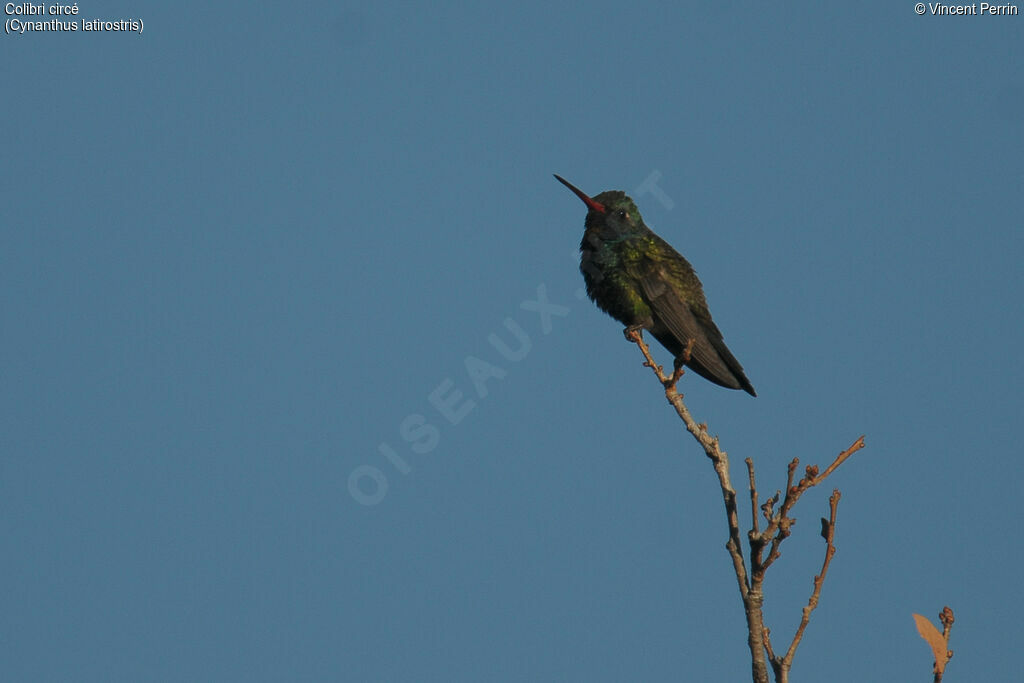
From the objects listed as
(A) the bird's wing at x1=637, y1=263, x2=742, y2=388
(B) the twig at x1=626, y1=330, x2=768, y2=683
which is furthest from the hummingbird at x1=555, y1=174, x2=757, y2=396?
(B) the twig at x1=626, y1=330, x2=768, y2=683

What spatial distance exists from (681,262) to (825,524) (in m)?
5.80

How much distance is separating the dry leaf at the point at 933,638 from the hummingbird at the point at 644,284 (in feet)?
16.1

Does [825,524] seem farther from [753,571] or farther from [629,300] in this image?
[629,300]

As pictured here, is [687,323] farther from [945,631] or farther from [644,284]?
[945,631]

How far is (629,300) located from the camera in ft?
28.1

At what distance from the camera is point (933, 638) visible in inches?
123

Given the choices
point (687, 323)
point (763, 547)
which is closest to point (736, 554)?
point (763, 547)

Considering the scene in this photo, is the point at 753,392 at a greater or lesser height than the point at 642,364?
greater

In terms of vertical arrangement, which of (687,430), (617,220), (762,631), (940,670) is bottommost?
(762,631)

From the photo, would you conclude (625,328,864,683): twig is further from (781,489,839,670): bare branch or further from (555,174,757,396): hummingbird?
(555,174,757,396): hummingbird

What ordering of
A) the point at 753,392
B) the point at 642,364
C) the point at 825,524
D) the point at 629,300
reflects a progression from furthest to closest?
the point at 629,300
the point at 753,392
the point at 642,364
the point at 825,524

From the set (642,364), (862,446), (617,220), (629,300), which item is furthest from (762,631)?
(617,220)

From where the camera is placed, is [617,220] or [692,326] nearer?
[692,326]

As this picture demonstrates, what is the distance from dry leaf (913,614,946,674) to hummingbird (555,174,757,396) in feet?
16.1
